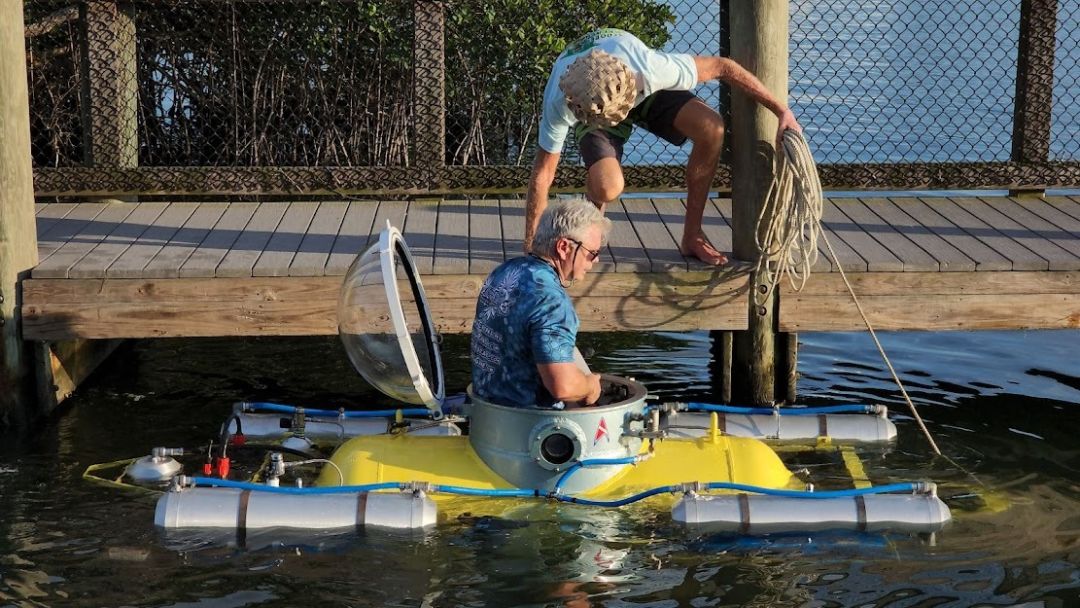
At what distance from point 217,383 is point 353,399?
2.68 ft

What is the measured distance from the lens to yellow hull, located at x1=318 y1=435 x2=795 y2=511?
5.46 metres

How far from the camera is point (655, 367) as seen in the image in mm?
8414

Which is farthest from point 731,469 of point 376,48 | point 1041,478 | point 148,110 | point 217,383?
point 148,110

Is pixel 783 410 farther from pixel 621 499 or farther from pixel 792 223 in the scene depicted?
pixel 621 499

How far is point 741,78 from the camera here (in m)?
6.49

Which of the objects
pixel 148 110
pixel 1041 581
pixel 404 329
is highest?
pixel 148 110

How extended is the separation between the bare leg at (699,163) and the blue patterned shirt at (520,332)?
1707 mm

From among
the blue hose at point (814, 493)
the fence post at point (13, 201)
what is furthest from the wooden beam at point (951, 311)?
the fence post at point (13, 201)

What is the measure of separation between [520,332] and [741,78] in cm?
195

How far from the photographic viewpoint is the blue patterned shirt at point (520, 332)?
17.0ft

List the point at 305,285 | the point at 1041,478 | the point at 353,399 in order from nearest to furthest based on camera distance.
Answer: the point at 1041,478 → the point at 305,285 → the point at 353,399

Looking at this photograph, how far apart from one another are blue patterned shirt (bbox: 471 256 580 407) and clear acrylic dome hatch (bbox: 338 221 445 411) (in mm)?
252

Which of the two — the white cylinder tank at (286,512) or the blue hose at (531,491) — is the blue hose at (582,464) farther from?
the white cylinder tank at (286,512)

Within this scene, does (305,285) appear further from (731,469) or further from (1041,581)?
(1041,581)
